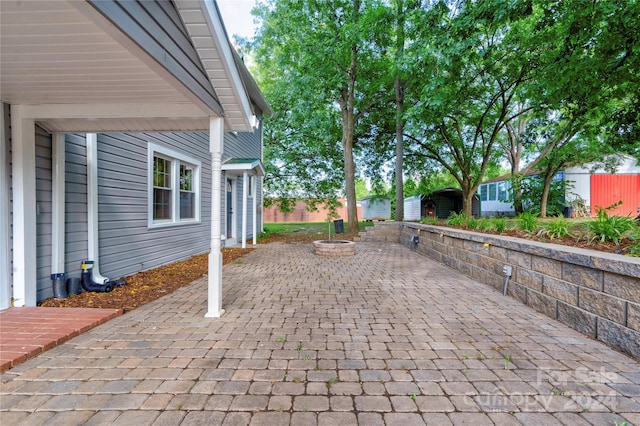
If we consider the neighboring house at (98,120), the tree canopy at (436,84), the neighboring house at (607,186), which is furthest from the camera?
the neighboring house at (607,186)

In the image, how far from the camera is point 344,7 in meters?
11.5

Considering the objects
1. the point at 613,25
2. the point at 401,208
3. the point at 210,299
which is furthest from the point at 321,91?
the point at 210,299

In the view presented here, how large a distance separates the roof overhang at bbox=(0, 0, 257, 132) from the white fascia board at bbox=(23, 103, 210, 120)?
0.01 meters

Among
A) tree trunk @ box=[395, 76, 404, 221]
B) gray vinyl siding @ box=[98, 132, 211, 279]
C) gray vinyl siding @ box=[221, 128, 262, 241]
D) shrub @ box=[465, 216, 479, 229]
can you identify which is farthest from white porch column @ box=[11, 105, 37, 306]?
tree trunk @ box=[395, 76, 404, 221]

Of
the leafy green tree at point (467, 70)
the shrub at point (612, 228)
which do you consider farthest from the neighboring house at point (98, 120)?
the leafy green tree at point (467, 70)

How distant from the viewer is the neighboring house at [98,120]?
2.06m

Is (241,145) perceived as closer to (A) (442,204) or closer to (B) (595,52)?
(B) (595,52)

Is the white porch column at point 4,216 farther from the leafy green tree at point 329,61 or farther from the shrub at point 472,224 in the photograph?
the leafy green tree at point 329,61

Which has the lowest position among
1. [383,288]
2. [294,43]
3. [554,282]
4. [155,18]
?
[383,288]

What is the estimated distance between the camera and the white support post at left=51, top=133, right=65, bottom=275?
3.69 metres

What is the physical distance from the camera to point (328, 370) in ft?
7.28

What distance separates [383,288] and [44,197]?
184 inches

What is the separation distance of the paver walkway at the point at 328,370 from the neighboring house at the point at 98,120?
0.89 meters

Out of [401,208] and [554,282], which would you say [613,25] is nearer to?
[554,282]
